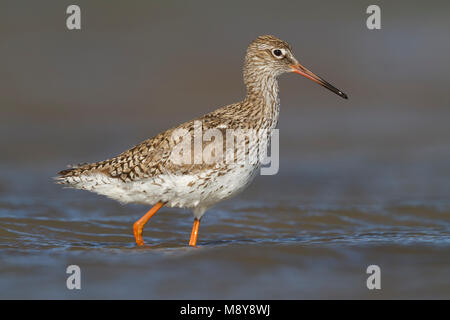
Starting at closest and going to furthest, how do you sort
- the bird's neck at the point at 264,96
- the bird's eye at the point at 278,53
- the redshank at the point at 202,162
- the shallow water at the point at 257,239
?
1. the shallow water at the point at 257,239
2. the redshank at the point at 202,162
3. the bird's neck at the point at 264,96
4. the bird's eye at the point at 278,53

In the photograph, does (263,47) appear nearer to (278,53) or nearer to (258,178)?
(278,53)

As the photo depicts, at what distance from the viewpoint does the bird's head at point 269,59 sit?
9562mm

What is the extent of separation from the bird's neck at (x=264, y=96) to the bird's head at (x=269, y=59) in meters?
0.06

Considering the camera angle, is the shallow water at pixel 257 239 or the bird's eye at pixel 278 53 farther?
the bird's eye at pixel 278 53

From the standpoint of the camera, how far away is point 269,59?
9.56 m

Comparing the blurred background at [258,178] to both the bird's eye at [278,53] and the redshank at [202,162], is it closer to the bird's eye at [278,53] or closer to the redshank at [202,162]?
the redshank at [202,162]

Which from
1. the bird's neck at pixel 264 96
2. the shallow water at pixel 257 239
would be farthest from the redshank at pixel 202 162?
the shallow water at pixel 257 239

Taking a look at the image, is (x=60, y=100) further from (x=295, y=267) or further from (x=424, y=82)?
(x=295, y=267)

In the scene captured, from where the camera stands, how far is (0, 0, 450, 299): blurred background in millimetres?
8094

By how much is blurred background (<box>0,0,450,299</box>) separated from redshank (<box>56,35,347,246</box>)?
0.66 meters

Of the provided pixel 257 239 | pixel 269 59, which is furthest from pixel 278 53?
pixel 257 239

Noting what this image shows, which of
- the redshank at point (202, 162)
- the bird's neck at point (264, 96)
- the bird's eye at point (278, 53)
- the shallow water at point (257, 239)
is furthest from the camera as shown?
the bird's eye at point (278, 53)
